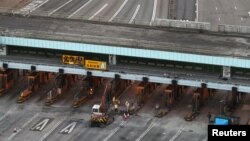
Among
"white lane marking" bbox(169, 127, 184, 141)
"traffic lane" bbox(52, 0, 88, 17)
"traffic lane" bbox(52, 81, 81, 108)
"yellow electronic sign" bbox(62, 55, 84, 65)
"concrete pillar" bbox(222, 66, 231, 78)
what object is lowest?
"white lane marking" bbox(169, 127, 184, 141)

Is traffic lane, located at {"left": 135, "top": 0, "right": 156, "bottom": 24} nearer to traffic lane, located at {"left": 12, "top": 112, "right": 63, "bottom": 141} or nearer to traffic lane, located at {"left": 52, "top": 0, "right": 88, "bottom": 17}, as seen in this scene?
traffic lane, located at {"left": 52, "top": 0, "right": 88, "bottom": 17}

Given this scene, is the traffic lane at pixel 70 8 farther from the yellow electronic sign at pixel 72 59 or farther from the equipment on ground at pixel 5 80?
the yellow electronic sign at pixel 72 59

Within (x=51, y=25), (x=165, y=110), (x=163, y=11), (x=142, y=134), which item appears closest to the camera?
(x=142, y=134)

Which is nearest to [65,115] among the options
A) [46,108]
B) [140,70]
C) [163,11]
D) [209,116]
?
[46,108]

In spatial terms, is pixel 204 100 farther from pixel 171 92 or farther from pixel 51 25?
pixel 51 25

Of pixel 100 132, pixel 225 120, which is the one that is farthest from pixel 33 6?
pixel 225 120

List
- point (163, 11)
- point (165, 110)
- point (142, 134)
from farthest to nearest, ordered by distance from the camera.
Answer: point (163, 11) → point (165, 110) → point (142, 134)

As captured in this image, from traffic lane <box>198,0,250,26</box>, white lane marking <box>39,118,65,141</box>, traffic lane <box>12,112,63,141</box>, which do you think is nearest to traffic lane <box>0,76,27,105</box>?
traffic lane <box>12,112,63,141</box>
